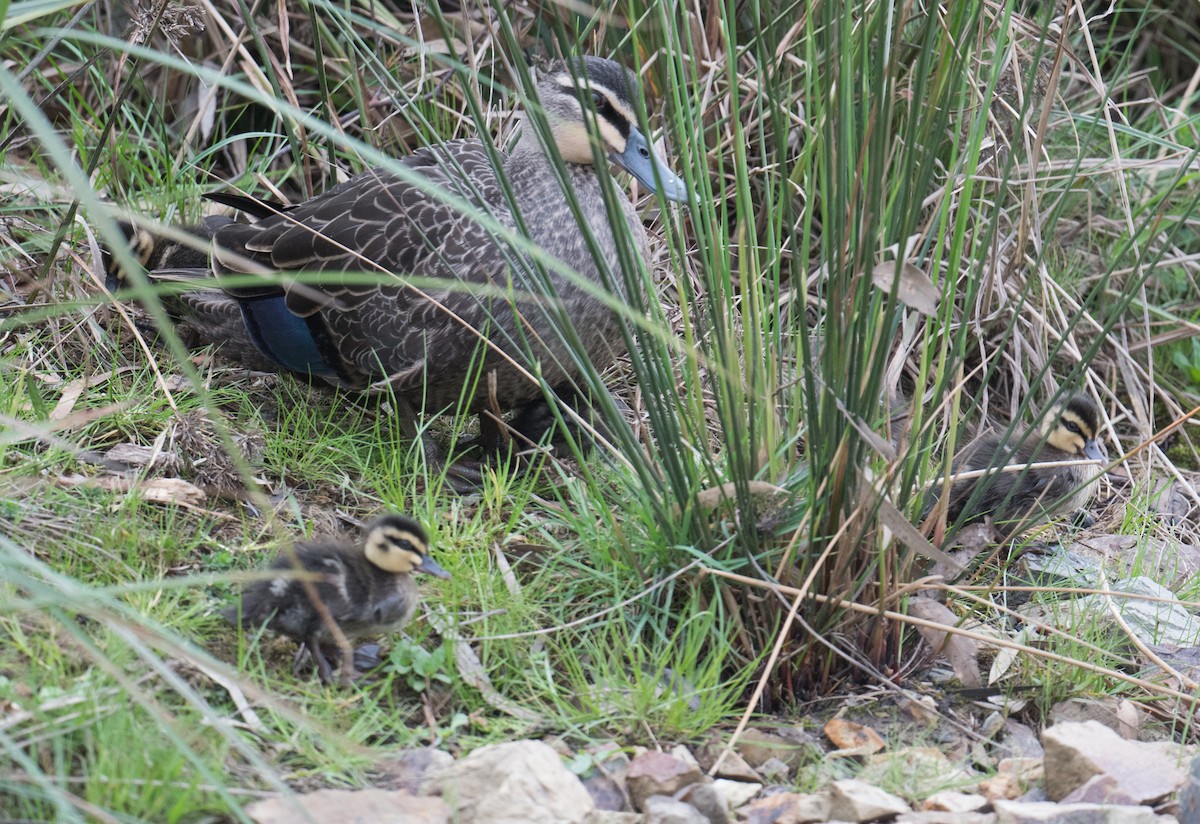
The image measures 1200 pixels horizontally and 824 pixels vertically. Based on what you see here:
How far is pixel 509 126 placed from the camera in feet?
14.4

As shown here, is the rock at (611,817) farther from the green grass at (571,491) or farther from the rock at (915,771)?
the rock at (915,771)

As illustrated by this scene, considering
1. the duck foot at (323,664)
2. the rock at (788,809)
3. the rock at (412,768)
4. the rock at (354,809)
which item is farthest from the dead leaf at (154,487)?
the rock at (788,809)

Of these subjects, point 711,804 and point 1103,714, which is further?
point 1103,714

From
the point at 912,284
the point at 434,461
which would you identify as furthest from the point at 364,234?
the point at 912,284

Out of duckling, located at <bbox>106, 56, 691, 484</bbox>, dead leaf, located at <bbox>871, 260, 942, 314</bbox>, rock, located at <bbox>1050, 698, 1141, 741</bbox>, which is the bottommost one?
rock, located at <bbox>1050, 698, 1141, 741</bbox>

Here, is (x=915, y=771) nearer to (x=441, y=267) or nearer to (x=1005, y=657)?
(x=1005, y=657)

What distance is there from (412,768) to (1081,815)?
1130 millimetres

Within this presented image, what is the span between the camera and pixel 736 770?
246cm

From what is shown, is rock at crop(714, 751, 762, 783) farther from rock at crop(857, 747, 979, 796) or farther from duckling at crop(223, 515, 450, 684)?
duckling at crop(223, 515, 450, 684)

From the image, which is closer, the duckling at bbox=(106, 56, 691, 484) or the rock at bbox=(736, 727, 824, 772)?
the rock at bbox=(736, 727, 824, 772)

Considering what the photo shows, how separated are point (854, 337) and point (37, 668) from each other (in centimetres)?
153

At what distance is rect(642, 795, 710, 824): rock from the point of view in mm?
2205

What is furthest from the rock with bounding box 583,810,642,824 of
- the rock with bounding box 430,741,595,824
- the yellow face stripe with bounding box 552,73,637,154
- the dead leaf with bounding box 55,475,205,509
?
the yellow face stripe with bounding box 552,73,637,154

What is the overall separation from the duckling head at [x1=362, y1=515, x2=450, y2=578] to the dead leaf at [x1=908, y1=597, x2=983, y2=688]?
1.03 m
